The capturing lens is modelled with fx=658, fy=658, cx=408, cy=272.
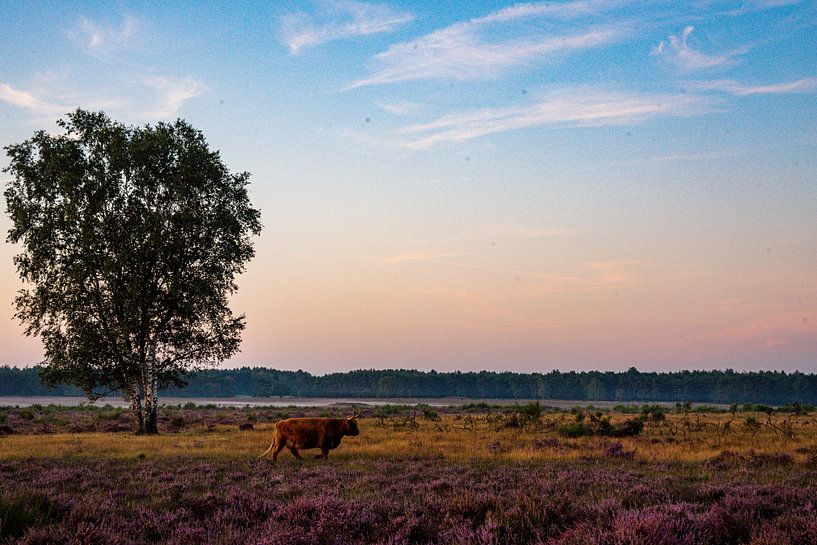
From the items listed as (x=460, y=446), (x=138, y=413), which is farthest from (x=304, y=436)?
(x=138, y=413)

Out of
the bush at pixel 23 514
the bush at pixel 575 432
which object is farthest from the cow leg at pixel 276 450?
the bush at pixel 575 432

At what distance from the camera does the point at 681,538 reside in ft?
23.0

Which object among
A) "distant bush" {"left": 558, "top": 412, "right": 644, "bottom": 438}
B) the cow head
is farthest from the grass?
the cow head

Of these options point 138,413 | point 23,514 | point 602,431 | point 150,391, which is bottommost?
point 602,431

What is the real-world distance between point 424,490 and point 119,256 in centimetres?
2599

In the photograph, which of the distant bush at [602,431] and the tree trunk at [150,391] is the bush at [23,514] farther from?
the tree trunk at [150,391]

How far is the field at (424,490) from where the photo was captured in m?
7.96

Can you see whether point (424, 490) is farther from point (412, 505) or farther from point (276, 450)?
point (276, 450)

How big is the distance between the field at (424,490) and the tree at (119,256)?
5866 mm

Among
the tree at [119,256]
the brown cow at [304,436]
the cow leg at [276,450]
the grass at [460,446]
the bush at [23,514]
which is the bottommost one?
the grass at [460,446]

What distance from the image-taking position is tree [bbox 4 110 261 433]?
33.8 metres

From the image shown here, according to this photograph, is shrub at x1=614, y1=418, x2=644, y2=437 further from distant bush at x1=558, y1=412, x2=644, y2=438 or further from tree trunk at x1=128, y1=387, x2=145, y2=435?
tree trunk at x1=128, y1=387, x2=145, y2=435

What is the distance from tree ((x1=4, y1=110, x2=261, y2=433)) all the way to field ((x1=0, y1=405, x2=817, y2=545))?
5.87 m

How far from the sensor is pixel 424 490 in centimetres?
1305
